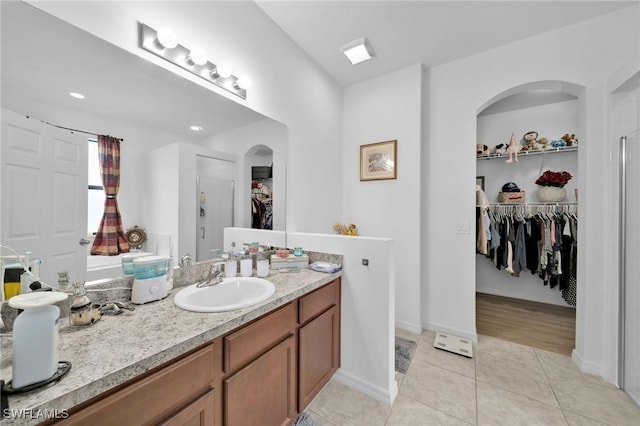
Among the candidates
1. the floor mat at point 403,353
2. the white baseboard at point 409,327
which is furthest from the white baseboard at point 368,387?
the white baseboard at point 409,327

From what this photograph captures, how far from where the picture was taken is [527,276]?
3.31 meters

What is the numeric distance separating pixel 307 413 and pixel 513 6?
3.27m

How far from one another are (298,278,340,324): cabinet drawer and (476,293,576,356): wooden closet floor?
187cm

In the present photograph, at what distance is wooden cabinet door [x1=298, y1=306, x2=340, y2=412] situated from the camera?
55.4 inches

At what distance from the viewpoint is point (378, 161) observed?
272 centimetres

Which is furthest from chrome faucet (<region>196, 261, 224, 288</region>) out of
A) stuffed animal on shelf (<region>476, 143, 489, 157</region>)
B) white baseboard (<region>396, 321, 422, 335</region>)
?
stuffed animal on shelf (<region>476, 143, 489, 157</region>)

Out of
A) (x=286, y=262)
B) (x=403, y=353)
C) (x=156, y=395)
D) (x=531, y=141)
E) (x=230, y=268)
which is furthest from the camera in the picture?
(x=531, y=141)

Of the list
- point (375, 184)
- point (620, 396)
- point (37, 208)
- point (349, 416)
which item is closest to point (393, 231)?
point (375, 184)

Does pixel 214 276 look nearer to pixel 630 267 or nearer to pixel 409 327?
pixel 409 327

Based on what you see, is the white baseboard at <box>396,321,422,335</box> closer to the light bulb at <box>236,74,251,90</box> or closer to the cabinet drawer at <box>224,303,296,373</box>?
the cabinet drawer at <box>224,303,296,373</box>

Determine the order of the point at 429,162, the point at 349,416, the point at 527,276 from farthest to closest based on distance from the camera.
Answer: the point at 527,276 → the point at 429,162 → the point at 349,416

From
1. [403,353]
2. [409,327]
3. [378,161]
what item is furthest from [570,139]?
[403,353]

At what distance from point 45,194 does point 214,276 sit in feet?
2.64

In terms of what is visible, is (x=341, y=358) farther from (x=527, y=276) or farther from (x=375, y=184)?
(x=527, y=276)
